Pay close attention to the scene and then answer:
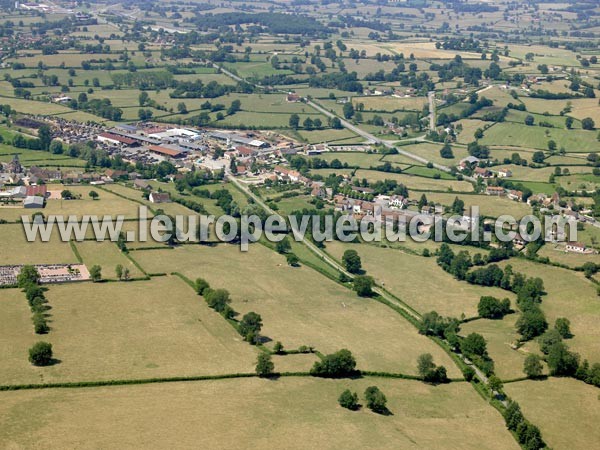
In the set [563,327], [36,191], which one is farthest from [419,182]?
[36,191]

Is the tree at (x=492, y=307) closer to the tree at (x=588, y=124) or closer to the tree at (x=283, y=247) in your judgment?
the tree at (x=283, y=247)

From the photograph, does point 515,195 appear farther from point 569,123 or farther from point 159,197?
point 159,197

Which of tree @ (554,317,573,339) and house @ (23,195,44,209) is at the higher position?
house @ (23,195,44,209)

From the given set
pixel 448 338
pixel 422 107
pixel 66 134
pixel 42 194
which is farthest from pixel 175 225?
pixel 422 107

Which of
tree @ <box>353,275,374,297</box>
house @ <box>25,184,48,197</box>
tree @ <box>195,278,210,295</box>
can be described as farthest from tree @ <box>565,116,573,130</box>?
tree @ <box>195,278,210,295</box>

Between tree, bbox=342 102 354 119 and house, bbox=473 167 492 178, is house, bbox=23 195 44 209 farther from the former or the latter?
tree, bbox=342 102 354 119

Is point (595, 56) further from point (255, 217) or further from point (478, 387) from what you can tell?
point (478, 387)
